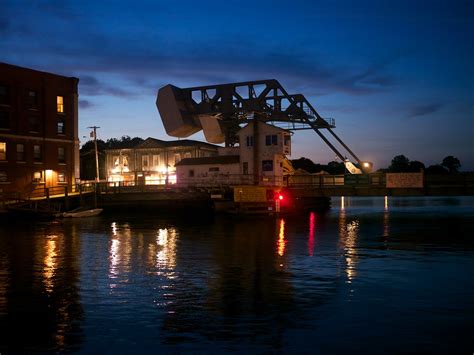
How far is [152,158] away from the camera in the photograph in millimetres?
94688

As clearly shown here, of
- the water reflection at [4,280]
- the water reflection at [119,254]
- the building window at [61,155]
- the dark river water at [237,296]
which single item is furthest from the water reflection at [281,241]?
the building window at [61,155]

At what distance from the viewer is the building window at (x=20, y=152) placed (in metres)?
68.1

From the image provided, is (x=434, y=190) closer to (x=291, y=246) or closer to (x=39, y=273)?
(x=291, y=246)

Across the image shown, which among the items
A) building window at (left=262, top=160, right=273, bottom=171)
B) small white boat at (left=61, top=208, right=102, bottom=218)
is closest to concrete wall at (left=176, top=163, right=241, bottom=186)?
building window at (left=262, top=160, right=273, bottom=171)

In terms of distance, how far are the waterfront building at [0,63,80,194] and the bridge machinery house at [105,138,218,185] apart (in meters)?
18.2

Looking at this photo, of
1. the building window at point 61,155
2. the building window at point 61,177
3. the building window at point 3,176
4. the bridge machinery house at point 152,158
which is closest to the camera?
the building window at point 3,176

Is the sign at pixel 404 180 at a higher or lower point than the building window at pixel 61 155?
lower

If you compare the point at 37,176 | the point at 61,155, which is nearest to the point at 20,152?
the point at 37,176

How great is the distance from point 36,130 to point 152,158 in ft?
86.9

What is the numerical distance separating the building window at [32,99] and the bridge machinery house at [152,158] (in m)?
23.5

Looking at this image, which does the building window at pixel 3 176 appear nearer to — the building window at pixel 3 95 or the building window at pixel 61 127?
the building window at pixel 3 95

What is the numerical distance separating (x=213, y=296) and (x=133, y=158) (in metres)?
78.7

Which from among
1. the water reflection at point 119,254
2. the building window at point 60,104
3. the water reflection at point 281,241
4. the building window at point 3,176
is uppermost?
the building window at point 60,104

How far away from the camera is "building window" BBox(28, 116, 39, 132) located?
7025cm
